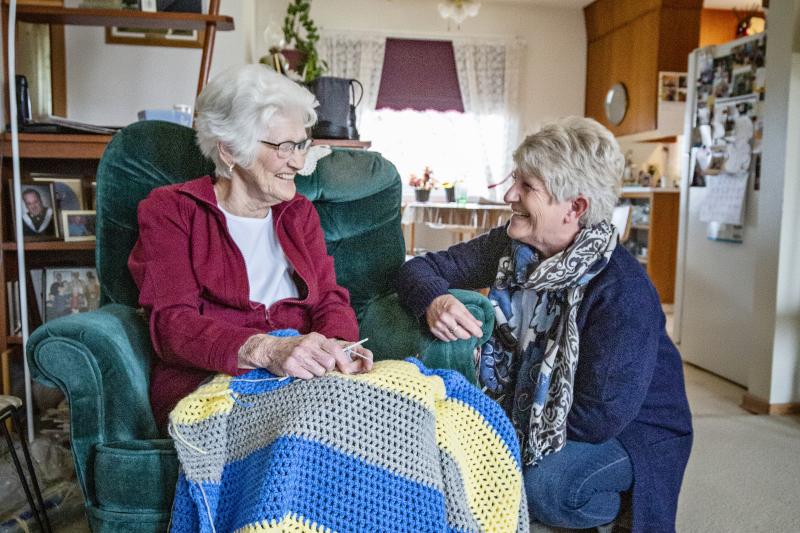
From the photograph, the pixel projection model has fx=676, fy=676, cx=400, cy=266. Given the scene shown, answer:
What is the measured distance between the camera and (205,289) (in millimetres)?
1543

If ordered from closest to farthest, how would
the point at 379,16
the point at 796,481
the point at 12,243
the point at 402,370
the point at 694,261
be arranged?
the point at 402,370
the point at 796,481
the point at 12,243
the point at 694,261
the point at 379,16

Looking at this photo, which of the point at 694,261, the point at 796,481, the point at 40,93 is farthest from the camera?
the point at 694,261

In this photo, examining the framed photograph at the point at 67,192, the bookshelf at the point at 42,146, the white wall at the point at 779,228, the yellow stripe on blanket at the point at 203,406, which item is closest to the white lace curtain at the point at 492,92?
the white wall at the point at 779,228

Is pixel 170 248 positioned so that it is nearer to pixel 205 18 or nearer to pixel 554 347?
pixel 554 347

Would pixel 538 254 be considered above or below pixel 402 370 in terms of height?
above

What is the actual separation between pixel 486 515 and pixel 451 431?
0.53ft

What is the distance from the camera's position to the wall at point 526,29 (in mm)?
6906

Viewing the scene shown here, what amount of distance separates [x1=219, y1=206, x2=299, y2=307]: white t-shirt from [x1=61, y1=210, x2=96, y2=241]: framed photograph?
3.97ft

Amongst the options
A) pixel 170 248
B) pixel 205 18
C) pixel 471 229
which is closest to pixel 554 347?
pixel 170 248

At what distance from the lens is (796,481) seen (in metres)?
2.26

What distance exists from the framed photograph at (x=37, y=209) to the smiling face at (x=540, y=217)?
6.08ft

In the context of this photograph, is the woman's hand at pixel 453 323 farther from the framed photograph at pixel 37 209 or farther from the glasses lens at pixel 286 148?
the framed photograph at pixel 37 209

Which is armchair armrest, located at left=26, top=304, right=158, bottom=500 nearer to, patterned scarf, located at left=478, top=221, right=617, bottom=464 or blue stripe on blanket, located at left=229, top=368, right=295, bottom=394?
blue stripe on blanket, located at left=229, top=368, right=295, bottom=394

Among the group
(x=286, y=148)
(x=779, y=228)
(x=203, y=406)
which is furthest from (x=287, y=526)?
(x=779, y=228)
